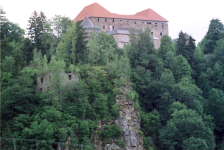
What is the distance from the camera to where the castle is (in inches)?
2943

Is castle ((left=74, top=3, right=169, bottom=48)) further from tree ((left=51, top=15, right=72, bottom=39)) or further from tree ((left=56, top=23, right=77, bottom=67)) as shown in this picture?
tree ((left=56, top=23, right=77, bottom=67))

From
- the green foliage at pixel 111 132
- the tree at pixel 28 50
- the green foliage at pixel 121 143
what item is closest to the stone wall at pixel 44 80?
the green foliage at pixel 111 132

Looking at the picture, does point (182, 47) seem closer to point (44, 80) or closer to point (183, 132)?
point (183, 132)

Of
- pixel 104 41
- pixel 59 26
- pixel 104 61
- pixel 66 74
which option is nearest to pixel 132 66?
pixel 104 41

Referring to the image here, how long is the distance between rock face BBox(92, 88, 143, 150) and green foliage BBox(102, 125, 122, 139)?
0.60m

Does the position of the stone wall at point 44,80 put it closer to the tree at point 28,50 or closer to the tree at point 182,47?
the tree at point 28,50

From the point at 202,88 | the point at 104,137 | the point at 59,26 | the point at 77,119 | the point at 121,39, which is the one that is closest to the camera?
the point at 77,119

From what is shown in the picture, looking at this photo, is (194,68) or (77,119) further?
(194,68)

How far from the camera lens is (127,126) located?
4584cm

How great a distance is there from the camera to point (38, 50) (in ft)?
169

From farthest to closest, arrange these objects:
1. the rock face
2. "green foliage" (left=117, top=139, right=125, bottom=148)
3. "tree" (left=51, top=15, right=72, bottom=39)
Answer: "tree" (left=51, top=15, right=72, bottom=39), "green foliage" (left=117, top=139, right=125, bottom=148), the rock face

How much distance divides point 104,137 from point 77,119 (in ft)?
16.5

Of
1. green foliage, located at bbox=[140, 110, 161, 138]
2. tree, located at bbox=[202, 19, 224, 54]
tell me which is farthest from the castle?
green foliage, located at bbox=[140, 110, 161, 138]

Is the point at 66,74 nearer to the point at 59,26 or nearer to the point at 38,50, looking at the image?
the point at 38,50
